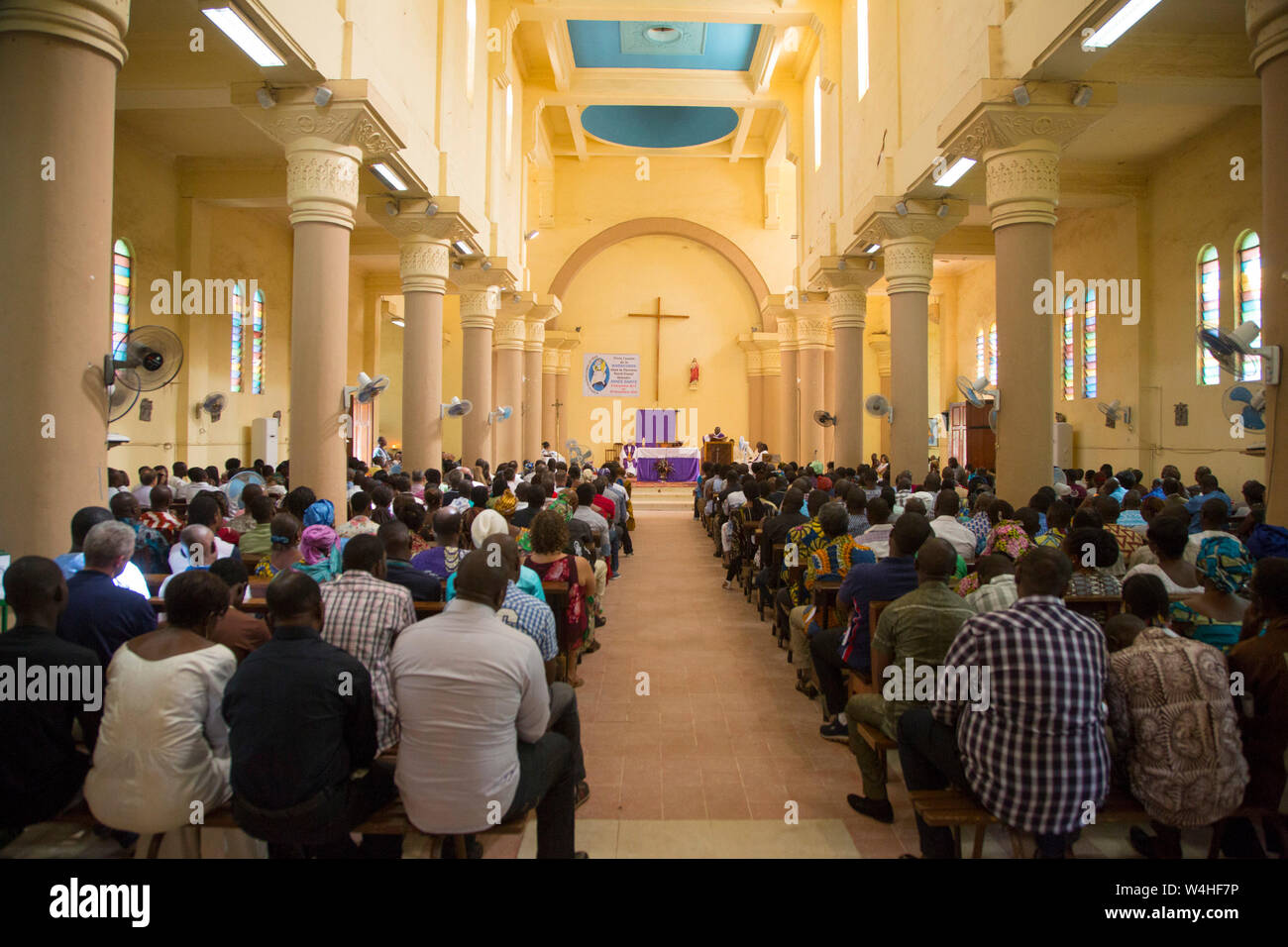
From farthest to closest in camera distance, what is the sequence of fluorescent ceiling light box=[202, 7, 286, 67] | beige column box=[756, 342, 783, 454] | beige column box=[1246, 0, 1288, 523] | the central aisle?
1. beige column box=[756, 342, 783, 454]
2. fluorescent ceiling light box=[202, 7, 286, 67]
3. beige column box=[1246, 0, 1288, 523]
4. the central aisle

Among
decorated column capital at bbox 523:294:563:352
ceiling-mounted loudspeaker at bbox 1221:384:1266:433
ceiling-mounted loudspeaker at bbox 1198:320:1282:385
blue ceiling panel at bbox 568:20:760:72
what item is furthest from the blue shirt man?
blue ceiling panel at bbox 568:20:760:72

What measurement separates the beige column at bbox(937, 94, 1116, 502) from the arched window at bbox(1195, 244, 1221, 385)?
20.7 ft

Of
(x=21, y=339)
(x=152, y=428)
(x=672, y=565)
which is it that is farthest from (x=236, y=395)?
(x=21, y=339)

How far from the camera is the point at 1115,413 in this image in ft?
48.9

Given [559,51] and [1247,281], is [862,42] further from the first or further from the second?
[559,51]

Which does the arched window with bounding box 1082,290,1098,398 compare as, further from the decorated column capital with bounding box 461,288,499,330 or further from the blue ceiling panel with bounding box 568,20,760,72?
the decorated column capital with bounding box 461,288,499,330

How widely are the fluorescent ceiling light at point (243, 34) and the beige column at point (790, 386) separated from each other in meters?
15.1

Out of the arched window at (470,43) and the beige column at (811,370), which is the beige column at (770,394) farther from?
the arched window at (470,43)

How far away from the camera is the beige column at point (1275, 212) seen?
5531mm

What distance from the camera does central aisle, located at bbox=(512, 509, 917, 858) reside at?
3.60 metres

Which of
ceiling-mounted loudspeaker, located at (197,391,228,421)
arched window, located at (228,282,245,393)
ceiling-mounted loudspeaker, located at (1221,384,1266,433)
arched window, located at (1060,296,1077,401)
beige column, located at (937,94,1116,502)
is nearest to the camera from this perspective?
ceiling-mounted loudspeaker, located at (1221,384,1266,433)

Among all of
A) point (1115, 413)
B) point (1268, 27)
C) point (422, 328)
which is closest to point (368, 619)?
point (1268, 27)

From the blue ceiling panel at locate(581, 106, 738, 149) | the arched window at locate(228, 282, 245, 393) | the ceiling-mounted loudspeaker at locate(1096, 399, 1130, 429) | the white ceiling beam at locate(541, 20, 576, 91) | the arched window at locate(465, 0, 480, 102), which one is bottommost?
the ceiling-mounted loudspeaker at locate(1096, 399, 1130, 429)
